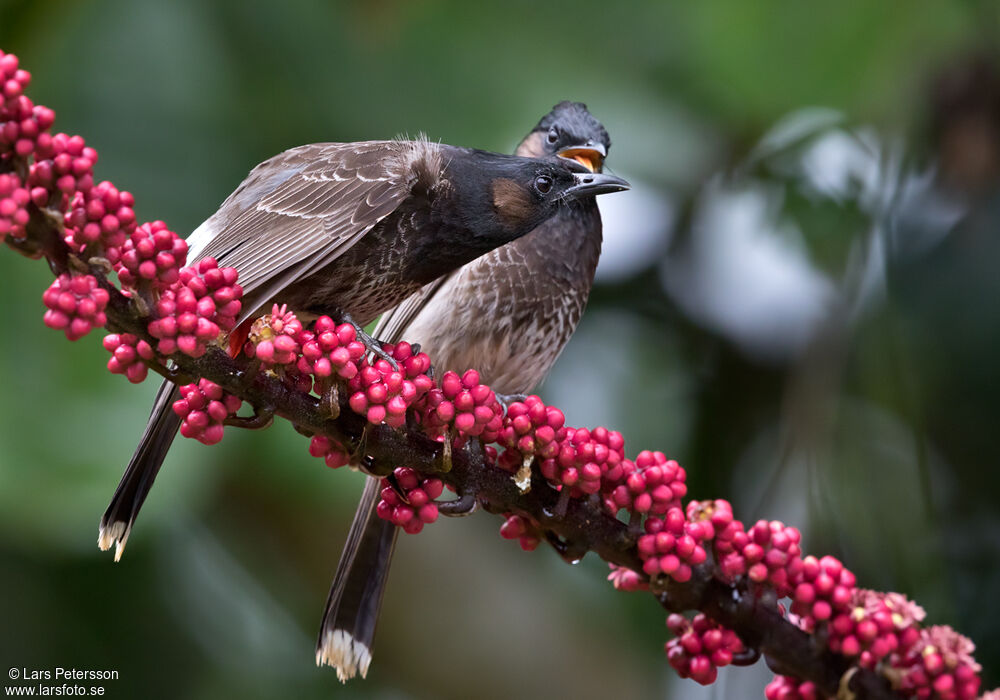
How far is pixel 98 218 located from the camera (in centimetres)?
131

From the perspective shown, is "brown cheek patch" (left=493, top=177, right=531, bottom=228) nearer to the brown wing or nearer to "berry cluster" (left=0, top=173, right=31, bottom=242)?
the brown wing

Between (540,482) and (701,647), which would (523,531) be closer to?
(540,482)

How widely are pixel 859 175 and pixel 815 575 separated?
2368 mm

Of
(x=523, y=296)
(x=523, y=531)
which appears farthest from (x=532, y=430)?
(x=523, y=296)

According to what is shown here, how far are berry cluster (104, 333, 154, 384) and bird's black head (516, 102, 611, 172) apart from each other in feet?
5.10

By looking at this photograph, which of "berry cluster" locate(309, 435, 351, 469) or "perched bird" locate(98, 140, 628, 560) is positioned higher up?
"perched bird" locate(98, 140, 628, 560)

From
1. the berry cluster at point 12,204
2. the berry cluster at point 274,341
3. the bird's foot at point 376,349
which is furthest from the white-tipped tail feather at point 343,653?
the berry cluster at point 12,204

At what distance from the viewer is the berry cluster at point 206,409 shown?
4.95 feet

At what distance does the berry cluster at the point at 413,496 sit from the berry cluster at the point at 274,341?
11.1 inches

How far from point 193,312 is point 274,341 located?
0.13m

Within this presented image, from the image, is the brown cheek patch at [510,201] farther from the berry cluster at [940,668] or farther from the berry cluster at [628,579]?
the berry cluster at [940,668]

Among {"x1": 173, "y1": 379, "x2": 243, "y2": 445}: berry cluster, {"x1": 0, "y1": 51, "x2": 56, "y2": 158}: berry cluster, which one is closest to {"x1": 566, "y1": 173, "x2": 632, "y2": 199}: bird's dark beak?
{"x1": 173, "y1": 379, "x2": 243, "y2": 445}: berry cluster

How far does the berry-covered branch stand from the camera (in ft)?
4.83

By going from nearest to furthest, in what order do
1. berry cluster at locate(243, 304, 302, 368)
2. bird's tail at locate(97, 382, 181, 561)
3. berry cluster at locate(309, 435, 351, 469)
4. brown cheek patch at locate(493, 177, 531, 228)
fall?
1. berry cluster at locate(243, 304, 302, 368)
2. berry cluster at locate(309, 435, 351, 469)
3. bird's tail at locate(97, 382, 181, 561)
4. brown cheek patch at locate(493, 177, 531, 228)
